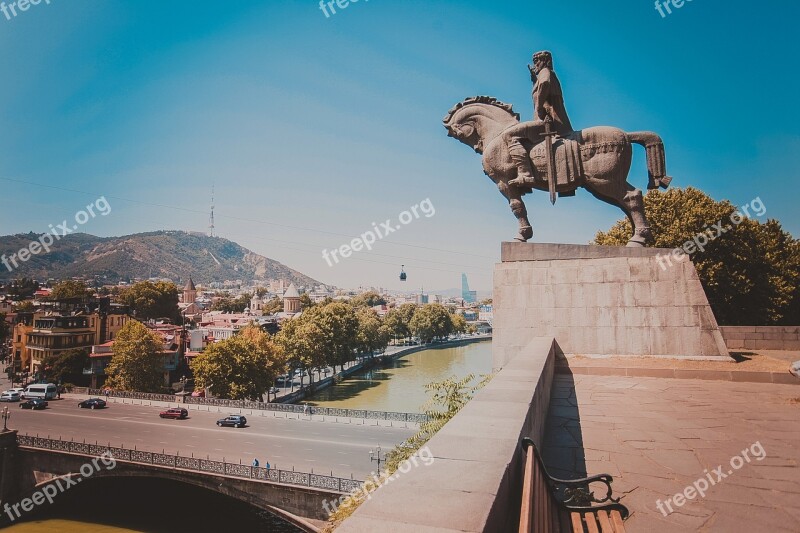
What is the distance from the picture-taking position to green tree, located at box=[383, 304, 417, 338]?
8369 centimetres

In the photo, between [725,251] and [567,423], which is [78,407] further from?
[725,251]

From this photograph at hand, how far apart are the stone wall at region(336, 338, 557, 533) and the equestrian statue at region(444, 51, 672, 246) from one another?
7.11 metres

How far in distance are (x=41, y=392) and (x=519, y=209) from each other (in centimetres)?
4094

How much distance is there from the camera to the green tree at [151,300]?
75.1 m

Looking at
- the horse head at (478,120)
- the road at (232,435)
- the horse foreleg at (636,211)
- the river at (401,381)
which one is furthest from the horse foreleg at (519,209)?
the river at (401,381)

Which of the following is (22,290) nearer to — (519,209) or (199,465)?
(199,465)

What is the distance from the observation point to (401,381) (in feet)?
156

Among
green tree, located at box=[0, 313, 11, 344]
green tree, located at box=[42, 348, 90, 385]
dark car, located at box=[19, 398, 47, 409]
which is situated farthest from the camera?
green tree, located at box=[0, 313, 11, 344]

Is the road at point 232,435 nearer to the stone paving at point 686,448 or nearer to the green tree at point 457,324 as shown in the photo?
the stone paving at point 686,448

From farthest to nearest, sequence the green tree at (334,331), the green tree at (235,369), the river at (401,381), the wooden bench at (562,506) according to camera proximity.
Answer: the green tree at (334,331) < the river at (401,381) < the green tree at (235,369) < the wooden bench at (562,506)

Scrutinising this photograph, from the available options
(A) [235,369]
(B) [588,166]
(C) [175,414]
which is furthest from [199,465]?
(B) [588,166]

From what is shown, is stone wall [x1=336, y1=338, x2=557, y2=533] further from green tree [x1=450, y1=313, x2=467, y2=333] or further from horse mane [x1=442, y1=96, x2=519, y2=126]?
green tree [x1=450, y1=313, x2=467, y2=333]

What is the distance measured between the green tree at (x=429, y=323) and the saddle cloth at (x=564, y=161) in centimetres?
7571

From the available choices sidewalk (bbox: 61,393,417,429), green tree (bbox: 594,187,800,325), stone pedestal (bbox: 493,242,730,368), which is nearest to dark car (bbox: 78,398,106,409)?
sidewalk (bbox: 61,393,417,429)
